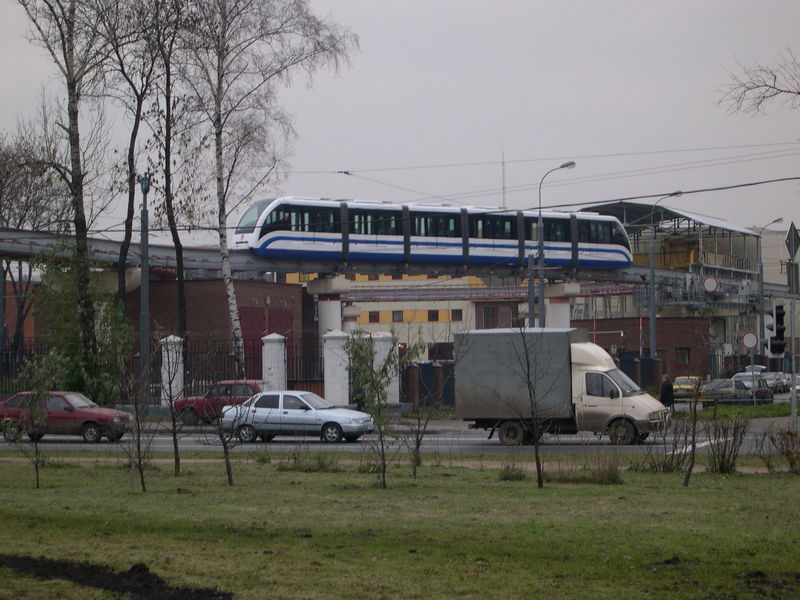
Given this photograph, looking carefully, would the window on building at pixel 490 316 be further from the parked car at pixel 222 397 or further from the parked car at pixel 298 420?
the parked car at pixel 298 420

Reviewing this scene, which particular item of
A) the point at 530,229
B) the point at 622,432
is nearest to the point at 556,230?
the point at 530,229

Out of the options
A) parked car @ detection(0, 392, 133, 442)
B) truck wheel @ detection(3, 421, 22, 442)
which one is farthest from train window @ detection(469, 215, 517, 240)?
truck wheel @ detection(3, 421, 22, 442)

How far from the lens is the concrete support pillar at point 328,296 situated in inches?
2007

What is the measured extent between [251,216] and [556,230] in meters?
16.8

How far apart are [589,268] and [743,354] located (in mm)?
11610

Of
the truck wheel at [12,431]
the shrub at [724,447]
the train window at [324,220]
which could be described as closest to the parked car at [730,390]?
the train window at [324,220]

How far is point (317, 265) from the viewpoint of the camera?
159 feet

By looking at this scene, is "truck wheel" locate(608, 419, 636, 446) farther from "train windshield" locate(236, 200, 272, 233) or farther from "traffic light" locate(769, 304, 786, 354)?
"train windshield" locate(236, 200, 272, 233)

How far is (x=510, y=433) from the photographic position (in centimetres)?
2550

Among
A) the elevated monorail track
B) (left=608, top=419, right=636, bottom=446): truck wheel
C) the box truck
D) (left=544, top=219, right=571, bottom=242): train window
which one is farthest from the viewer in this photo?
(left=544, top=219, right=571, bottom=242): train window

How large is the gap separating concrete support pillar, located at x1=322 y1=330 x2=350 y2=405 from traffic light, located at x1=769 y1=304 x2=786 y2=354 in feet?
51.8

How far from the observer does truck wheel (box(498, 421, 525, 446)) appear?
25281 mm

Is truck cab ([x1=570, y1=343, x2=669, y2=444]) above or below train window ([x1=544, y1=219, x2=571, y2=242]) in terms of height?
below

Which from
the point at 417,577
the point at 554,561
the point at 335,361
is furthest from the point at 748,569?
the point at 335,361
